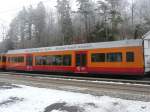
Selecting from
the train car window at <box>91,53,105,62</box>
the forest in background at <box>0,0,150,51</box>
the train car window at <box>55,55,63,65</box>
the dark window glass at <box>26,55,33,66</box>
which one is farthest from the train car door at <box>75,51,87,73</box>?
the forest in background at <box>0,0,150,51</box>

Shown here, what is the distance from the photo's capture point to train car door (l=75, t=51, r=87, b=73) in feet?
71.6

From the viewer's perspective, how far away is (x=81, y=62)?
2212cm

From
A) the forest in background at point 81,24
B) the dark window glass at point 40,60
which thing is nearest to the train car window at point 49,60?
the dark window glass at point 40,60

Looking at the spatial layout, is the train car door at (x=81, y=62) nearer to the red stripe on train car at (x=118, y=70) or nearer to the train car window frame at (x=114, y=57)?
the red stripe on train car at (x=118, y=70)

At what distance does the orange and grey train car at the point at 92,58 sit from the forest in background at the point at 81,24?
18.7 m

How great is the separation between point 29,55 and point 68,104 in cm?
1966

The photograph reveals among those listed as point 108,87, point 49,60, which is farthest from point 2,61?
point 108,87

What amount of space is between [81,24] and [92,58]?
37.4m

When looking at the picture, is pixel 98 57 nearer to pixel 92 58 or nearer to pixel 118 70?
pixel 92 58

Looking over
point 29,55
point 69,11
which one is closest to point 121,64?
point 29,55

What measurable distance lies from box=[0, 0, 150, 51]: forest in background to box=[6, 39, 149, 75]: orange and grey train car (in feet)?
61.2

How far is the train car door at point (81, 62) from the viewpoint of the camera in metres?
21.8

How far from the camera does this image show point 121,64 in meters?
19.1

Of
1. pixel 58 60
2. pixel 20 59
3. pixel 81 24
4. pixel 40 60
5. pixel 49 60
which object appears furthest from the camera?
pixel 81 24
